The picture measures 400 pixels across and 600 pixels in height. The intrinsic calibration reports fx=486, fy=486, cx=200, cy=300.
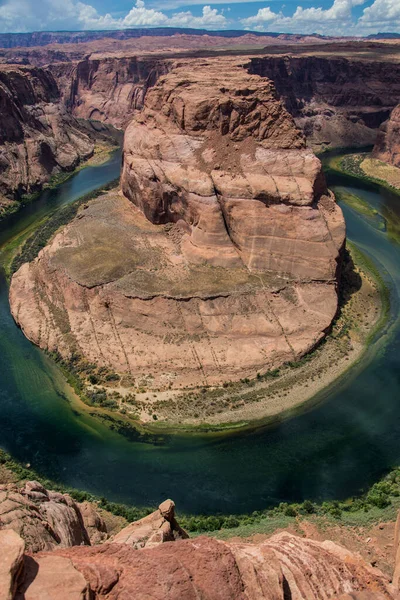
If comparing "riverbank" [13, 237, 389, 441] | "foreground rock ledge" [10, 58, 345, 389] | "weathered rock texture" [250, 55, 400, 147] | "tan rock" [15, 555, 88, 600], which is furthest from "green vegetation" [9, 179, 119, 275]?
"weathered rock texture" [250, 55, 400, 147]

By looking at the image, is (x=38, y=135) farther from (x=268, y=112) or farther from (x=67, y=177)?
(x=268, y=112)

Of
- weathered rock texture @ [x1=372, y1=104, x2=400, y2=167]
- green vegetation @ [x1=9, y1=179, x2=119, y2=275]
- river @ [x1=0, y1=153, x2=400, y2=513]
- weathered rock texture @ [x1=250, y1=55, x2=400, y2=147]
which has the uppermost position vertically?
weathered rock texture @ [x1=250, y1=55, x2=400, y2=147]

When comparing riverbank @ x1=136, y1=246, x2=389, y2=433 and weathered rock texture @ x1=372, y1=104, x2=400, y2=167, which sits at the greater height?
weathered rock texture @ x1=372, y1=104, x2=400, y2=167

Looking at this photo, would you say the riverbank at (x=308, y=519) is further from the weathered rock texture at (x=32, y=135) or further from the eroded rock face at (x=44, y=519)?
the weathered rock texture at (x=32, y=135)

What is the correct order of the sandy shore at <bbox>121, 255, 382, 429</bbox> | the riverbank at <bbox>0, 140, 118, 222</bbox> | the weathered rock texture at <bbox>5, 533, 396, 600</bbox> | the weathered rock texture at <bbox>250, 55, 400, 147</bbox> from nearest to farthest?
the weathered rock texture at <bbox>5, 533, 396, 600</bbox>, the sandy shore at <bbox>121, 255, 382, 429</bbox>, the riverbank at <bbox>0, 140, 118, 222</bbox>, the weathered rock texture at <bbox>250, 55, 400, 147</bbox>

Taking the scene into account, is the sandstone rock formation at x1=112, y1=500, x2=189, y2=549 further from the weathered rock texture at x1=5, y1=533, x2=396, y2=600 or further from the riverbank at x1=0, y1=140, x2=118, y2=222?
the riverbank at x1=0, y1=140, x2=118, y2=222

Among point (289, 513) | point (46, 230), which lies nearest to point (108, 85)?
point (46, 230)

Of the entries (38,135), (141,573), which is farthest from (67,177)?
(141,573)
